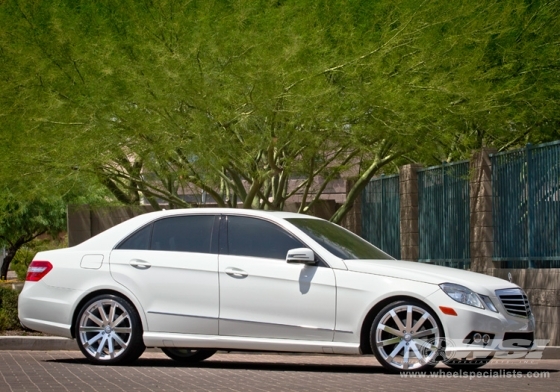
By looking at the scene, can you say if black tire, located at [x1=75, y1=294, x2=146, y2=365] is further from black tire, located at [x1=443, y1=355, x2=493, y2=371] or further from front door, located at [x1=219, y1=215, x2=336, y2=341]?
black tire, located at [x1=443, y1=355, x2=493, y2=371]

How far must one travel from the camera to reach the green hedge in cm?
1689

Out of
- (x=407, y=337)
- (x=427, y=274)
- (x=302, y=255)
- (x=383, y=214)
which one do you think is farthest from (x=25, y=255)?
(x=407, y=337)

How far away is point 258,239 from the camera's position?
11945 millimetres

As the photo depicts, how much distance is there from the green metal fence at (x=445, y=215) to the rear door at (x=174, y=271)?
8265 mm

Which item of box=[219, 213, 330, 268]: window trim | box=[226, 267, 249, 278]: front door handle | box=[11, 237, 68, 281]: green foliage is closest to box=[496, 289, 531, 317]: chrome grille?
box=[219, 213, 330, 268]: window trim

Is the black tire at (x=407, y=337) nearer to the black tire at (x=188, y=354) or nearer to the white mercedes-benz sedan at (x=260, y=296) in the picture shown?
the white mercedes-benz sedan at (x=260, y=296)

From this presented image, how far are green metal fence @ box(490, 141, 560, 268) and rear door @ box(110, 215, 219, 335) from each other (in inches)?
246

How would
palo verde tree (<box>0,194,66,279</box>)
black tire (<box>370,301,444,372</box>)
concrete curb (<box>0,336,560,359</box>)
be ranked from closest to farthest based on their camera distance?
black tire (<box>370,301,444,372</box>) → concrete curb (<box>0,336,560,359</box>) → palo verde tree (<box>0,194,66,279</box>)

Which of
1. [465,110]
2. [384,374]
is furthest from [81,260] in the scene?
[465,110]

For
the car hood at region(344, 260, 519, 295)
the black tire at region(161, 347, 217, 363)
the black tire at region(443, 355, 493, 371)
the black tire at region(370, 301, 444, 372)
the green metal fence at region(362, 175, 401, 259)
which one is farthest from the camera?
the green metal fence at region(362, 175, 401, 259)

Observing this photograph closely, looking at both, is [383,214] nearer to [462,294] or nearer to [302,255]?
[302,255]

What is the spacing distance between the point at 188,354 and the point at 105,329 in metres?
1.32

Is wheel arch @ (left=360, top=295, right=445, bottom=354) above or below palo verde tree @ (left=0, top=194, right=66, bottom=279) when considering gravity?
below

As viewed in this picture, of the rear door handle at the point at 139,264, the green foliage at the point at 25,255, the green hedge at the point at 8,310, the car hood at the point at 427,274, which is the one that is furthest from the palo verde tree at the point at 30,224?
the car hood at the point at 427,274
